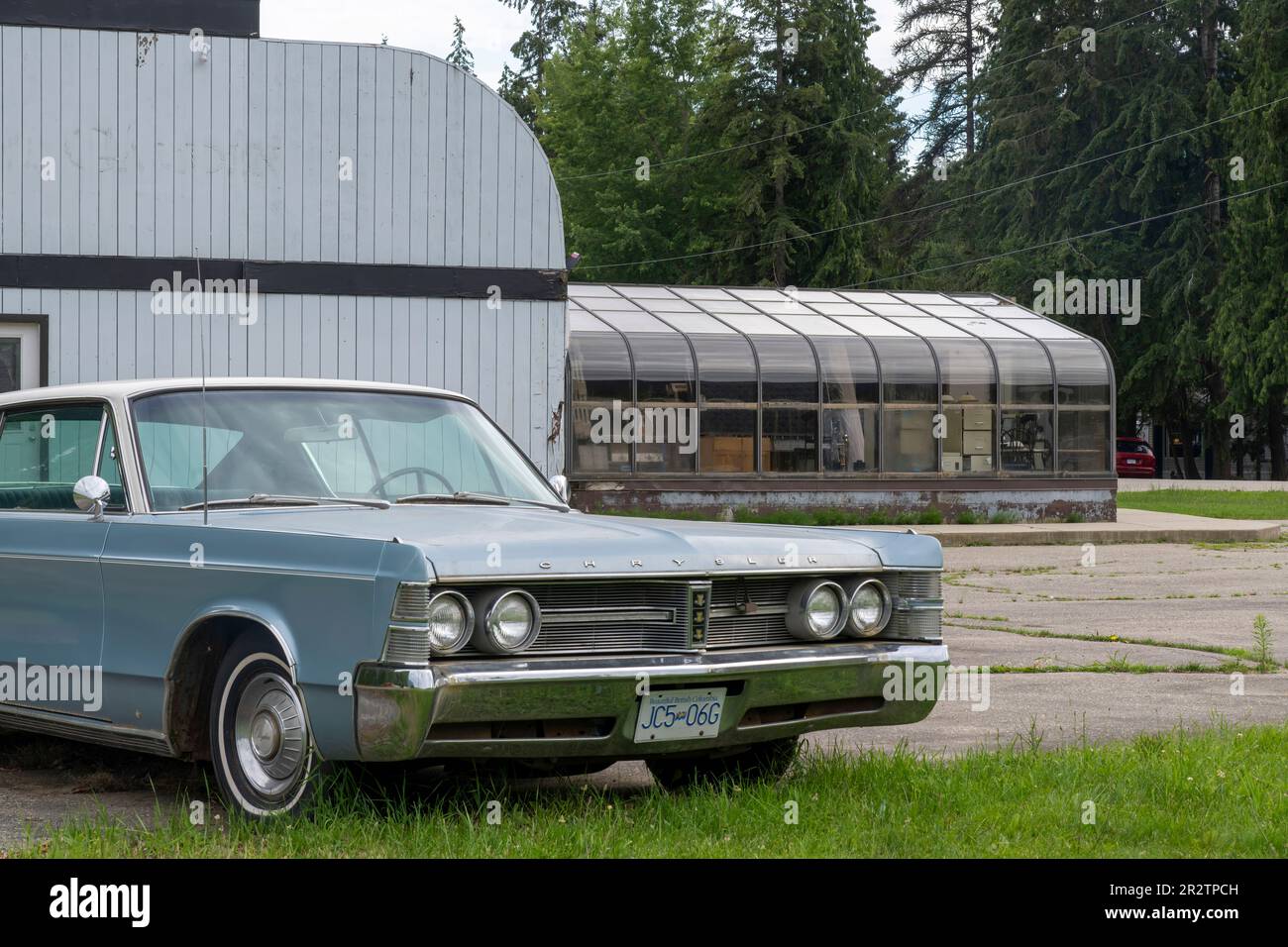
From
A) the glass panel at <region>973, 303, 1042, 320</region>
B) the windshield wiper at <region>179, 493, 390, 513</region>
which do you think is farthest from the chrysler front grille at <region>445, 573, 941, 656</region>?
the glass panel at <region>973, 303, 1042, 320</region>

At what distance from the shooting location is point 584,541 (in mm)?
5305

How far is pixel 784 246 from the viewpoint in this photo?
51656mm

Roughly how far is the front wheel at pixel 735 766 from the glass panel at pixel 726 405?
1975cm

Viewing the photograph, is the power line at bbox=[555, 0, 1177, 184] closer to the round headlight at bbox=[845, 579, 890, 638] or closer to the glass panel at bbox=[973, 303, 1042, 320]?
the glass panel at bbox=[973, 303, 1042, 320]

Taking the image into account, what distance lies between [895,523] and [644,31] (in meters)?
35.4

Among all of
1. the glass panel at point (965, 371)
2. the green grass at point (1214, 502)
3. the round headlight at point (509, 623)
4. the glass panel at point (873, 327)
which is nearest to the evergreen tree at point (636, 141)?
the green grass at point (1214, 502)

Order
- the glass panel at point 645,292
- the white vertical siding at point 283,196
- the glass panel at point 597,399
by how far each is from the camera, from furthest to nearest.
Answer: the glass panel at point 645,292 < the glass panel at point 597,399 < the white vertical siding at point 283,196

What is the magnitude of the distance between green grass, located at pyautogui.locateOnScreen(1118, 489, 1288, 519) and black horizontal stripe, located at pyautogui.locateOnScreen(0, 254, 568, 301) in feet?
53.5

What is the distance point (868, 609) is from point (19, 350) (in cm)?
1323

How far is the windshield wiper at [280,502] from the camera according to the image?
19.5ft

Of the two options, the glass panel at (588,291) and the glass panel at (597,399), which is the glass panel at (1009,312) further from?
the glass panel at (597,399)

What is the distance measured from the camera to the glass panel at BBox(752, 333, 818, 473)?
1043 inches

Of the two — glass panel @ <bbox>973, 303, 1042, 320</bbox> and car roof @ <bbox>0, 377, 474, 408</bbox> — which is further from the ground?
glass panel @ <bbox>973, 303, 1042, 320</bbox>
